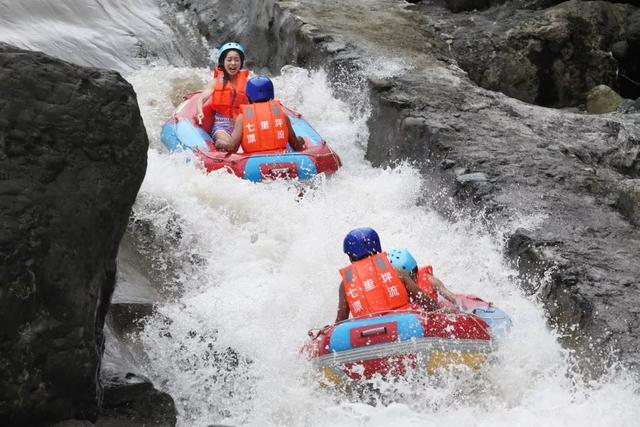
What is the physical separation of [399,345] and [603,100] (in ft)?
23.0

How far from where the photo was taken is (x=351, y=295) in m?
6.11

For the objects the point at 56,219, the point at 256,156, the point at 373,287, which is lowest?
the point at 256,156

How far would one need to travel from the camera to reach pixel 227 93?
396 inches

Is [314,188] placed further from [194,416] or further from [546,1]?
[546,1]

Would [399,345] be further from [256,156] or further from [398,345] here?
[256,156]

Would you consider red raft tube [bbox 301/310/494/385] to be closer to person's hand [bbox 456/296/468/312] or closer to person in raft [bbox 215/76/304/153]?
person's hand [bbox 456/296/468/312]

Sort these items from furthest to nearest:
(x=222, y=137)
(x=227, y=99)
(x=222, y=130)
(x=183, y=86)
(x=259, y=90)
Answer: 1. (x=183, y=86)
2. (x=227, y=99)
3. (x=222, y=130)
4. (x=222, y=137)
5. (x=259, y=90)

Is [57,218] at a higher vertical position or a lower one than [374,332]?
higher

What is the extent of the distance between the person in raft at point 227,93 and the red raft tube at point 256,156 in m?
0.19

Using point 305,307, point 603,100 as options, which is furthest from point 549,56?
point 305,307

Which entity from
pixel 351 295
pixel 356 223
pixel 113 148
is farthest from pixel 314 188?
pixel 113 148

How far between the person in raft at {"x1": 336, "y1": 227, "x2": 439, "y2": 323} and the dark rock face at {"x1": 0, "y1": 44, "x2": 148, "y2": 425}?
6.44 ft

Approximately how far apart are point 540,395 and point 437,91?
15.4 feet

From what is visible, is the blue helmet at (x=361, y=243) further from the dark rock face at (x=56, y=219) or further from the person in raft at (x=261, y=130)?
the person in raft at (x=261, y=130)
